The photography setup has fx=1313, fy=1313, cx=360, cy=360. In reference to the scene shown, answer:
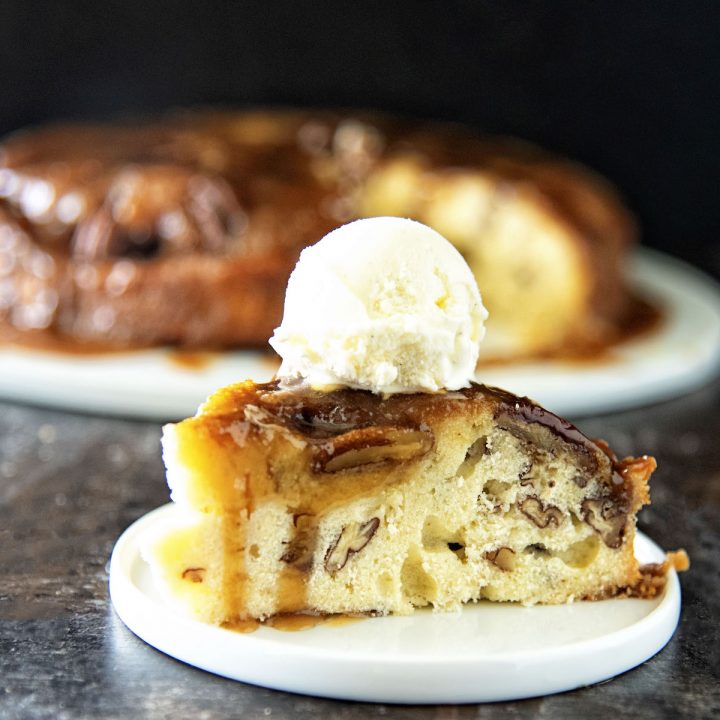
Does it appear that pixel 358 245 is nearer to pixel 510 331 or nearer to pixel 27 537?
pixel 27 537

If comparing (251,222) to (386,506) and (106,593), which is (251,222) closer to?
(106,593)

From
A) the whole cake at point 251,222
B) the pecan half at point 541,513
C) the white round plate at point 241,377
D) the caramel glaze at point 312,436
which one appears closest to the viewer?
the caramel glaze at point 312,436

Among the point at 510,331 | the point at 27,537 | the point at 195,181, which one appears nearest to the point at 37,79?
the point at 195,181

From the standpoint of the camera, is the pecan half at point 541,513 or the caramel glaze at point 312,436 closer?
the caramel glaze at point 312,436

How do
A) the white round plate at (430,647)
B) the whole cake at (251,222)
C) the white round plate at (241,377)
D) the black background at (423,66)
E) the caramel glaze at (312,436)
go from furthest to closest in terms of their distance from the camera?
the black background at (423,66), the whole cake at (251,222), the white round plate at (241,377), the caramel glaze at (312,436), the white round plate at (430,647)

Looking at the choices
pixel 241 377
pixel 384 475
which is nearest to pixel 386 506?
pixel 384 475

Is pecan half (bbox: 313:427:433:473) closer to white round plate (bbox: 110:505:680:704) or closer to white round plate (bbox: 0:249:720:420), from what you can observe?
white round plate (bbox: 110:505:680:704)

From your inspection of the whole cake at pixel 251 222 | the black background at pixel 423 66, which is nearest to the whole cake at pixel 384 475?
the whole cake at pixel 251 222

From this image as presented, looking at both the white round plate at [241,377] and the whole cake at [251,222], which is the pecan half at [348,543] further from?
the whole cake at [251,222]
